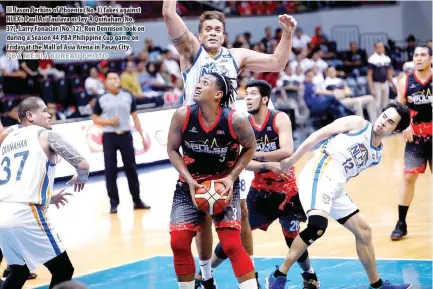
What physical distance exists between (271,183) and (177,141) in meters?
1.68

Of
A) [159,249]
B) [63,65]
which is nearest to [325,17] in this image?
[63,65]

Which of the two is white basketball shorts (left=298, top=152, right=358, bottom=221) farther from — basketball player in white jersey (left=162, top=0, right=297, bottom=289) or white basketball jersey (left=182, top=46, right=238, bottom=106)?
white basketball jersey (left=182, top=46, right=238, bottom=106)

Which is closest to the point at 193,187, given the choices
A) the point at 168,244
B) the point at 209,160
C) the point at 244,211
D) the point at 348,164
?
the point at 209,160

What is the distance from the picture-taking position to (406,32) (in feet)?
92.9

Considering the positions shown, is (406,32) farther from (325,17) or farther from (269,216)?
(269,216)

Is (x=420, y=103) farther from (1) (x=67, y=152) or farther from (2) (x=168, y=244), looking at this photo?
(1) (x=67, y=152)

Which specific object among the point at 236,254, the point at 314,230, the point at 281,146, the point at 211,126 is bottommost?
the point at 314,230

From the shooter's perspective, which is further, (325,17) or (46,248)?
(325,17)

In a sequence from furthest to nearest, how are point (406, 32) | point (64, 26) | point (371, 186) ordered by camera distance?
point (406, 32) → point (64, 26) → point (371, 186)

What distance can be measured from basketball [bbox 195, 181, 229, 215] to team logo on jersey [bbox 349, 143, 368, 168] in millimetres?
1711

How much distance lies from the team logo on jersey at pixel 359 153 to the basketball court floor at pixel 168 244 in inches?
47.1

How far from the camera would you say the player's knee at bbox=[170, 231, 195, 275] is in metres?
6.83

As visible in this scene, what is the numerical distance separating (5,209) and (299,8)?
20.4 meters

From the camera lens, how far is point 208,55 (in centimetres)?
732
